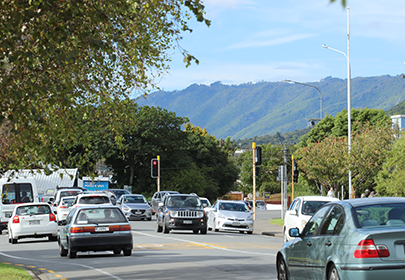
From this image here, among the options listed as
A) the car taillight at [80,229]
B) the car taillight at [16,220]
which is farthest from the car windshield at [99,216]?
the car taillight at [16,220]

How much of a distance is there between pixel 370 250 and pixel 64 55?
4.61m

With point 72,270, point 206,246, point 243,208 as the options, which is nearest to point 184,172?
point 243,208

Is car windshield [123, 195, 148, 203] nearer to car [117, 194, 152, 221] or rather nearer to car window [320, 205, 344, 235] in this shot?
car [117, 194, 152, 221]

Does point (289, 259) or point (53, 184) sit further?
point (53, 184)

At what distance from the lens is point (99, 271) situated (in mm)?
13688

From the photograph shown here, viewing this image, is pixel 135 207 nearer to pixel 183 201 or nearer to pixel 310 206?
pixel 183 201

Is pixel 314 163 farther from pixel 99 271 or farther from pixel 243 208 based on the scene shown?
pixel 99 271

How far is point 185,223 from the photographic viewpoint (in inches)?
1045

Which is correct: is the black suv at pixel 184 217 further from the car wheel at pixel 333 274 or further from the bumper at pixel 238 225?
the car wheel at pixel 333 274

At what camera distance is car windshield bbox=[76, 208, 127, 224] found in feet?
55.7

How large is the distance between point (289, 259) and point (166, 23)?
5.63 metres

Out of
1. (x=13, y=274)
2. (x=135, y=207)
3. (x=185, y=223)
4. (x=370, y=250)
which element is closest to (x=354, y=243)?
(x=370, y=250)

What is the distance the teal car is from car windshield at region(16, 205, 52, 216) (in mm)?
17538

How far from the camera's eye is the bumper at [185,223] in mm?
26547
